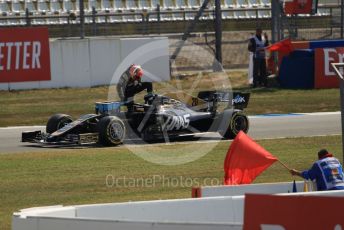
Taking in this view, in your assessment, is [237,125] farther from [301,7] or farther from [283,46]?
[301,7]

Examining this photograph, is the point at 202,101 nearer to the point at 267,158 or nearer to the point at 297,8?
the point at 267,158

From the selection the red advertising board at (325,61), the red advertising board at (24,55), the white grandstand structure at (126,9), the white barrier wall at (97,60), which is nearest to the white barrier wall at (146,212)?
the red advertising board at (24,55)

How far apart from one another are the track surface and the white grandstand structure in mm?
10627

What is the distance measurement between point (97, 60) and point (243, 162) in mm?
15435

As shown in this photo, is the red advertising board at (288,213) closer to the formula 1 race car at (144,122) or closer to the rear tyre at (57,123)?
the formula 1 race car at (144,122)

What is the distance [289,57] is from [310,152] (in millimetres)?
10888

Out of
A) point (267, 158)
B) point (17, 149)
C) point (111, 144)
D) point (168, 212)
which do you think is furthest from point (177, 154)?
point (168, 212)

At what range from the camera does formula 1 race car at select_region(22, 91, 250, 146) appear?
18.3 metres

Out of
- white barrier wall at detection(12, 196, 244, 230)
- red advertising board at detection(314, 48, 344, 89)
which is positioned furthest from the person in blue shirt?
red advertising board at detection(314, 48, 344, 89)

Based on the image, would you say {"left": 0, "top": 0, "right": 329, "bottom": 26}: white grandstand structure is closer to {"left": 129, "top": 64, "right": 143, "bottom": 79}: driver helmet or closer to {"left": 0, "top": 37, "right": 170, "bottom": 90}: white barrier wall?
{"left": 0, "top": 37, "right": 170, "bottom": 90}: white barrier wall

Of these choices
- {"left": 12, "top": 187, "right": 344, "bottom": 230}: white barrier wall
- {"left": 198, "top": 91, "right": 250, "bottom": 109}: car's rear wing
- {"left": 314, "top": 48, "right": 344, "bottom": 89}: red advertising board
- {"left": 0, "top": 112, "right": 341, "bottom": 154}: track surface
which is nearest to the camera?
{"left": 12, "top": 187, "right": 344, "bottom": 230}: white barrier wall

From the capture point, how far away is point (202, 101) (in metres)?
19.2

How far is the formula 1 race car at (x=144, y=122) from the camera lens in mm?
18328

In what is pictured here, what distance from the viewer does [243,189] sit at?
11.3m
